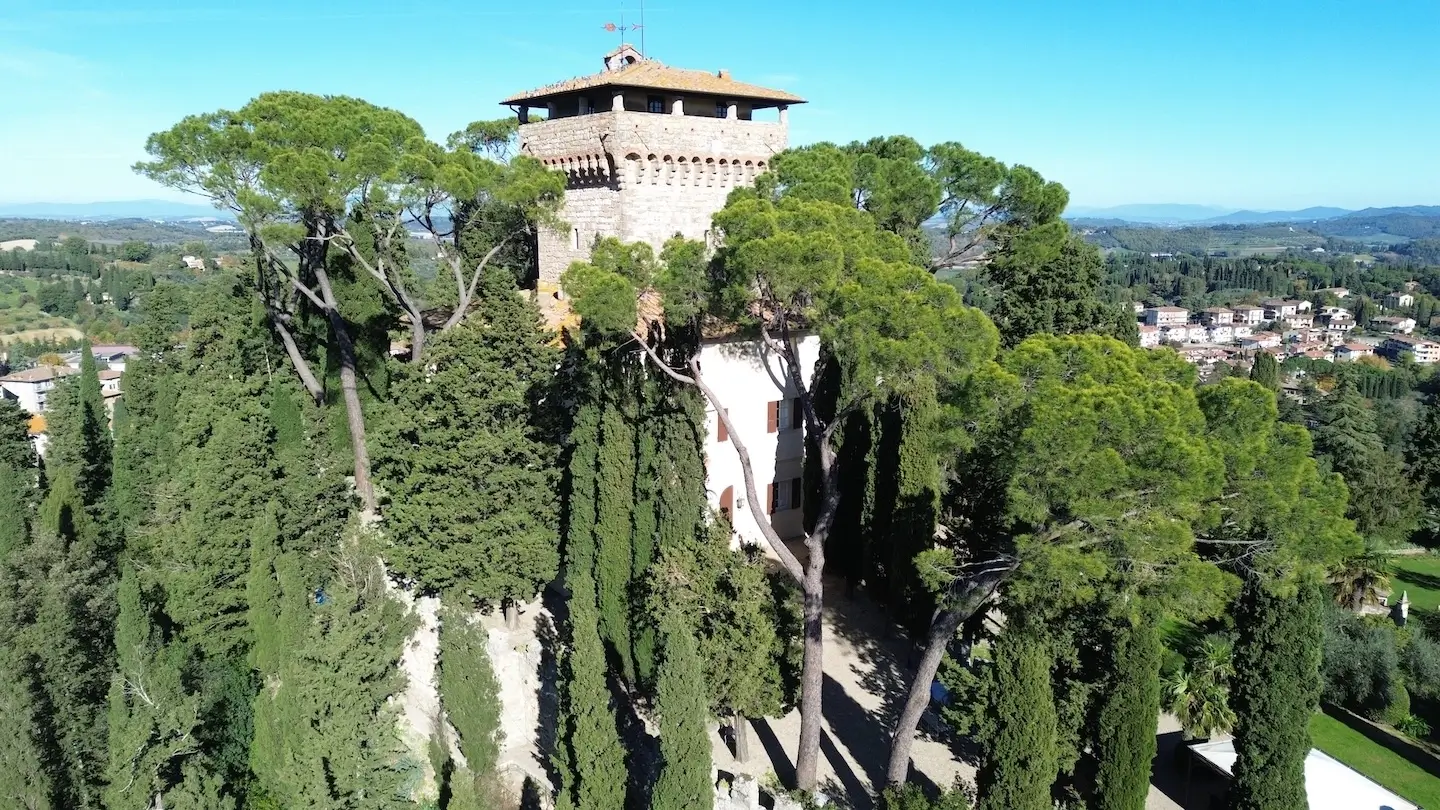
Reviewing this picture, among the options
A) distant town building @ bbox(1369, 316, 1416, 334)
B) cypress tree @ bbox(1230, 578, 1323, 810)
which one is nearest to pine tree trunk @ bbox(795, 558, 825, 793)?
cypress tree @ bbox(1230, 578, 1323, 810)

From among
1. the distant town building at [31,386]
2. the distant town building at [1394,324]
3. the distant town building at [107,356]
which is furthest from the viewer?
the distant town building at [1394,324]

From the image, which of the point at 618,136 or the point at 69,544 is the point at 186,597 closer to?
the point at 69,544

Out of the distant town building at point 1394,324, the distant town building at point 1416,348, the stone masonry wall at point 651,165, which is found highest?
the stone masonry wall at point 651,165

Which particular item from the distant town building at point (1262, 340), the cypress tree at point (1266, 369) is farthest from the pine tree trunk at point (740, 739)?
the distant town building at point (1262, 340)

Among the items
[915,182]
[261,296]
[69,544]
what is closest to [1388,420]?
[915,182]

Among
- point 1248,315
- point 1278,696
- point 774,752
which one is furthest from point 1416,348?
point 774,752

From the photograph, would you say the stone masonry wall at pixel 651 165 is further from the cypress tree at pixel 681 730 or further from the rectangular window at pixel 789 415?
the cypress tree at pixel 681 730
